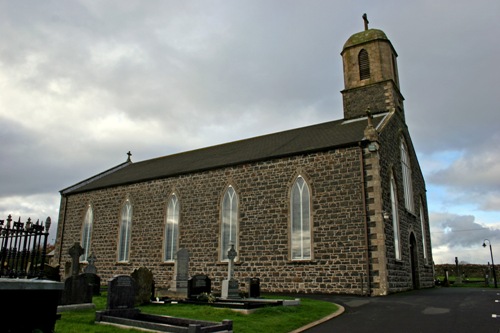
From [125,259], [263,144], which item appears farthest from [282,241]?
[125,259]

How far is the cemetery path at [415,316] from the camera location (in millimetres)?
10195

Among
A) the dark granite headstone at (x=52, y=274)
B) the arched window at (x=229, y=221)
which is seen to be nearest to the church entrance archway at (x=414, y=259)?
the arched window at (x=229, y=221)

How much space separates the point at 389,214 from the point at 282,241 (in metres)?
5.35

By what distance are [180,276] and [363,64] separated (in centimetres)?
1791

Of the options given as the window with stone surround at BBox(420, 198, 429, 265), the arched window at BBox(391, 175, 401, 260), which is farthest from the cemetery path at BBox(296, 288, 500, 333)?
the window with stone surround at BBox(420, 198, 429, 265)

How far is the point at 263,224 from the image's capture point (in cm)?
2150

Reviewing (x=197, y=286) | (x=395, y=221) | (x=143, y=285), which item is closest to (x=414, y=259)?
(x=395, y=221)

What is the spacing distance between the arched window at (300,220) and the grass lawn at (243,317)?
18.5 feet

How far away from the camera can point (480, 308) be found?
13.0 meters

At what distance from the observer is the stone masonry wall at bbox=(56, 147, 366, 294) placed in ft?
62.0

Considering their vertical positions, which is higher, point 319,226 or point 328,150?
point 328,150

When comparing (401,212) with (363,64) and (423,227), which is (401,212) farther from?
(363,64)

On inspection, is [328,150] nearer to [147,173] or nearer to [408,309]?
[408,309]

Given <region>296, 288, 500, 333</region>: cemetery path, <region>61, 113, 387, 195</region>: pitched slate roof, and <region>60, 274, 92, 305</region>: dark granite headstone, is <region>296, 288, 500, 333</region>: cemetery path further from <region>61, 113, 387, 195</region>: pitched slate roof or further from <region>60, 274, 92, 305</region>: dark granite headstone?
<region>61, 113, 387, 195</region>: pitched slate roof
